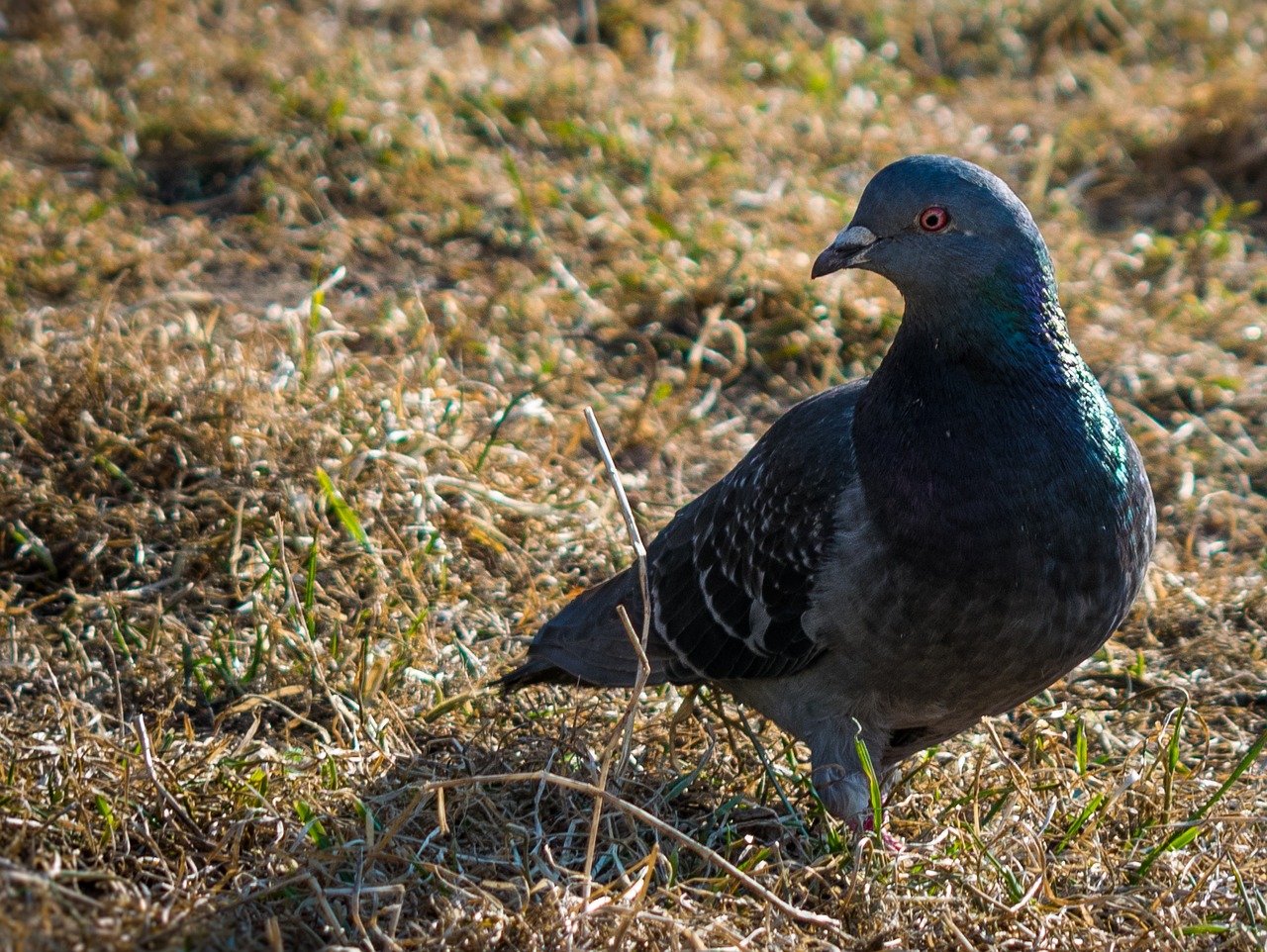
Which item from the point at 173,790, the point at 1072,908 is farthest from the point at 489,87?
the point at 1072,908

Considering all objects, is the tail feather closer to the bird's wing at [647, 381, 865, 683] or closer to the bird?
the bird's wing at [647, 381, 865, 683]

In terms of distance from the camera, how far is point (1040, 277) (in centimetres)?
322

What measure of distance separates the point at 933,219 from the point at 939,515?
0.66 metres

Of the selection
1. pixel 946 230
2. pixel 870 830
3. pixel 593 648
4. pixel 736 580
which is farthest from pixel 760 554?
pixel 946 230

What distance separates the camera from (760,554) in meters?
3.51

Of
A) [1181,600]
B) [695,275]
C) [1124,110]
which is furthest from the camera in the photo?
[1124,110]

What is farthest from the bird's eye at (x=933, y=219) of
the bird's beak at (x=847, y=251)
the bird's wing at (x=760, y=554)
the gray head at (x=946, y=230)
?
the bird's wing at (x=760, y=554)

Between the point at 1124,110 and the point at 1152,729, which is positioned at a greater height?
the point at 1124,110

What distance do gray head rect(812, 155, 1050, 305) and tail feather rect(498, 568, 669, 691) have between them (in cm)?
111

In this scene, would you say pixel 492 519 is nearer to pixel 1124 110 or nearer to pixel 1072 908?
pixel 1072 908

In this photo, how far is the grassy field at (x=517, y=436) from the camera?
10.3 feet

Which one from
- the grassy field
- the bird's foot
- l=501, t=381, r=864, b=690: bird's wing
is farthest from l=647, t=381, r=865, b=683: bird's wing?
the bird's foot

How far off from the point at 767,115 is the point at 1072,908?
16.2 ft

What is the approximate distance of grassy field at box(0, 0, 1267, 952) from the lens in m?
3.14
